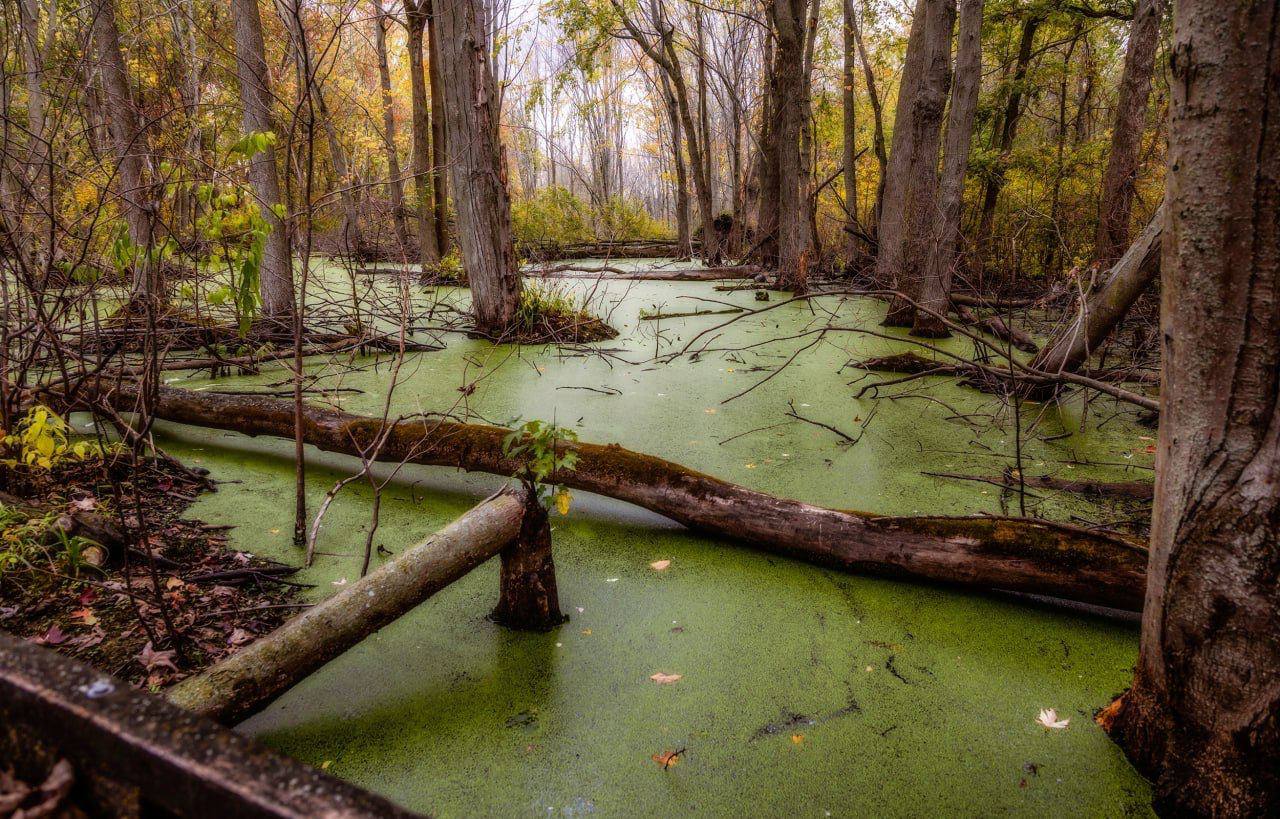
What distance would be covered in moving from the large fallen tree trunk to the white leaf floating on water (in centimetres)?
41

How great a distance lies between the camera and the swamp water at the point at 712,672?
1316 mm

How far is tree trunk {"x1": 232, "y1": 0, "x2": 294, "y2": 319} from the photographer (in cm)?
422

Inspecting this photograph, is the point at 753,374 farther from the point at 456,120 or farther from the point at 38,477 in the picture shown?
A: the point at 38,477

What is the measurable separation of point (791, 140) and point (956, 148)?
2.81 meters

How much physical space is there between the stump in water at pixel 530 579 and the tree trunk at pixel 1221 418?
4.70ft

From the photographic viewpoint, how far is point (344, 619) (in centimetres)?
144

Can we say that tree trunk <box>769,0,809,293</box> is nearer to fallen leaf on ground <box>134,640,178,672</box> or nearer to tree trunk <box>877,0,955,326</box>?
tree trunk <box>877,0,955,326</box>

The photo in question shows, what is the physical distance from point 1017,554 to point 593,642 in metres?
1.28

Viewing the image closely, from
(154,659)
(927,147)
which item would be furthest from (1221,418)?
(927,147)

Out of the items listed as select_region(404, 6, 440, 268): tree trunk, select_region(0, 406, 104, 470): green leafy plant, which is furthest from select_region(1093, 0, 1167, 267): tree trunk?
select_region(404, 6, 440, 268): tree trunk

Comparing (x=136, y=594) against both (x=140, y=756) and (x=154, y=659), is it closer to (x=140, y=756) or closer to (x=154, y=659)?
(x=154, y=659)

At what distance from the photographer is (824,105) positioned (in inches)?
411

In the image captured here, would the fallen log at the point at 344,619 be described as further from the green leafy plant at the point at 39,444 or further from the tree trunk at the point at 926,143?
the tree trunk at the point at 926,143

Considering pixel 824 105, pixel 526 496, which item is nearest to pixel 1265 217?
pixel 526 496
